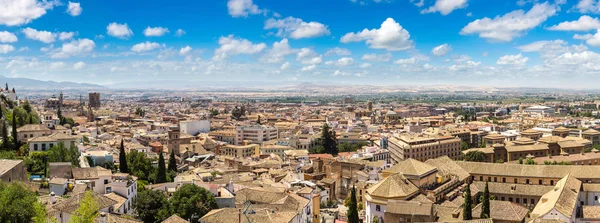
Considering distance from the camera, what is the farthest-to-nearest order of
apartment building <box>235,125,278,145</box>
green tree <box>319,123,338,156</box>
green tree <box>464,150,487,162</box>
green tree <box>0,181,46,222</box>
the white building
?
the white building → apartment building <box>235,125,278,145</box> → green tree <box>319,123,338,156</box> → green tree <box>464,150,487,162</box> → green tree <box>0,181,46,222</box>

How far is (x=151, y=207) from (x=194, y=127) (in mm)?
66615

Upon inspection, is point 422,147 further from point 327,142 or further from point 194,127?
point 194,127

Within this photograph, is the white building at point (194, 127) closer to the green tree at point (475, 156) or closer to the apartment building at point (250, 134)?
the apartment building at point (250, 134)

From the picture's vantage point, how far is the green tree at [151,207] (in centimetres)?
2938

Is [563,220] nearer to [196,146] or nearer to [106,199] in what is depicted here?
[106,199]

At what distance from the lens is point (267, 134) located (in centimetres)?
8756

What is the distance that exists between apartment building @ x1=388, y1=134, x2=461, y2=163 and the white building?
39744 millimetres

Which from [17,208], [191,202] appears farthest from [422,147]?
[17,208]

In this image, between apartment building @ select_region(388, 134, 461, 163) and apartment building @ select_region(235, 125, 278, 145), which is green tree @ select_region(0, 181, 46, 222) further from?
apartment building @ select_region(235, 125, 278, 145)

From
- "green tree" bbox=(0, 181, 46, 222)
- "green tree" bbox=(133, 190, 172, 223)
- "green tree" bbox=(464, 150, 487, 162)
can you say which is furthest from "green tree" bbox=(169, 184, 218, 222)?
"green tree" bbox=(464, 150, 487, 162)

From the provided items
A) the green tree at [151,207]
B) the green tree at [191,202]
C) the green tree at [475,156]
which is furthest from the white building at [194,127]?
the green tree at [191,202]

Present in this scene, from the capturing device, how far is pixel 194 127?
95500mm

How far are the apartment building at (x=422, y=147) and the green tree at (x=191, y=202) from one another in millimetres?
37146

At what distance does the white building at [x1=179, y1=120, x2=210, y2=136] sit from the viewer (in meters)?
93.5
